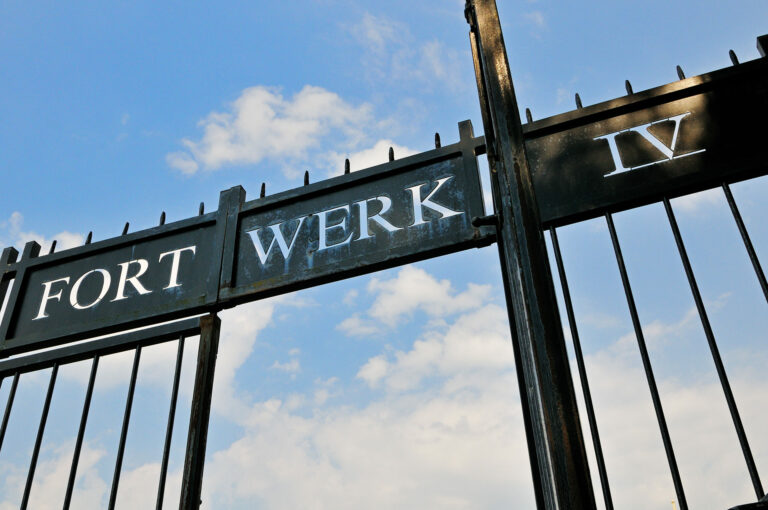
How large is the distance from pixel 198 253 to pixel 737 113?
119 inches

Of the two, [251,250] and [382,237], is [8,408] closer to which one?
[251,250]

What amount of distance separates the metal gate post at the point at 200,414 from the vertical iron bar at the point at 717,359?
7.93ft

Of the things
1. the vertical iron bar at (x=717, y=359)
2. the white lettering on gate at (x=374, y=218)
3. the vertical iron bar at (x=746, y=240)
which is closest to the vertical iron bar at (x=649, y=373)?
the vertical iron bar at (x=717, y=359)

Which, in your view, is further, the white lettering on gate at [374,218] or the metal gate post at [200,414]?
the white lettering on gate at [374,218]

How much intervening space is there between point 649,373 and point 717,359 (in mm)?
263

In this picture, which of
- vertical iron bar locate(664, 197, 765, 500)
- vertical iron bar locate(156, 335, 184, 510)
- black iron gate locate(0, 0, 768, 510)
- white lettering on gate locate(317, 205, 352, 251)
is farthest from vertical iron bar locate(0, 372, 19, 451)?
vertical iron bar locate(664, 197, 765, 500)

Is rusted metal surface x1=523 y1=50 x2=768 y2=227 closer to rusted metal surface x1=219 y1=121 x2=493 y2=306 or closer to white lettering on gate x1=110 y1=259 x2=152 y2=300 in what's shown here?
rusted metal surface x1=219 y1=121 x2=493 y2=306

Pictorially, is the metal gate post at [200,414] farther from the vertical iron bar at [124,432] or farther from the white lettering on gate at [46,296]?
the white lettering on gate at [46,296]

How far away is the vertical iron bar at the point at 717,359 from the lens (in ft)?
7.42

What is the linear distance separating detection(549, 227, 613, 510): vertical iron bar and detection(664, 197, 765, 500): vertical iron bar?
0.50 m

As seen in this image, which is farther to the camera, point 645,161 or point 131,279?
point 131,279

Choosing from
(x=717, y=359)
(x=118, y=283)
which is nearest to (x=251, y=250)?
(x=118, y=283)

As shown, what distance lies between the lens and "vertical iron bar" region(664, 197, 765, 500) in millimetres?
2262

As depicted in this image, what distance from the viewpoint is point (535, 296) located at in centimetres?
134
